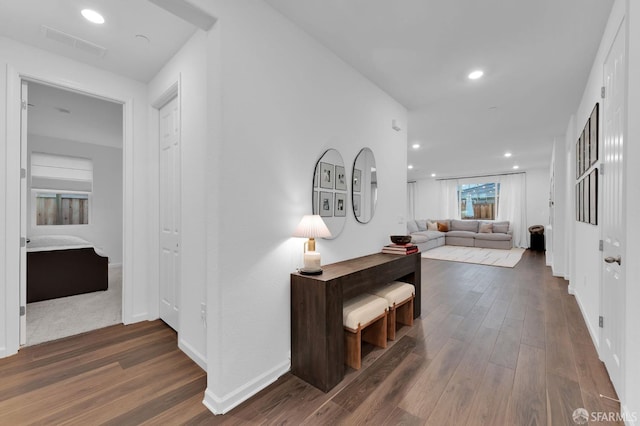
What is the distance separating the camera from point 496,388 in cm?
183

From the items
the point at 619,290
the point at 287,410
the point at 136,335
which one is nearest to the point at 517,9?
the point at 619,290

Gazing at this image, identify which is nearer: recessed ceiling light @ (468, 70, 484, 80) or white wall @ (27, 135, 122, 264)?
recessed ceiling light @ (468, 70, 484, 80)

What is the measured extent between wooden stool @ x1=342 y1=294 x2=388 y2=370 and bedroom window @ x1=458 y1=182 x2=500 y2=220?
9.34 meters

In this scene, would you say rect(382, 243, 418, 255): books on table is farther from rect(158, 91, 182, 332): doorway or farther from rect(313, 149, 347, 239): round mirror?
rect(158, 91, 182, 332): doorway

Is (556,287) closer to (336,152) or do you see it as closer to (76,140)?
(336,152)

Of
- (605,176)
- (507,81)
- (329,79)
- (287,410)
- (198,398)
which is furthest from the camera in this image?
(507,81)

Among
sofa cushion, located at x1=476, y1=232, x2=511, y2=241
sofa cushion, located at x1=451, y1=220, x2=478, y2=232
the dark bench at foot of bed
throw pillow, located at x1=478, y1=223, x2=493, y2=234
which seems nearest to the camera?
the dark bench at foot of bed

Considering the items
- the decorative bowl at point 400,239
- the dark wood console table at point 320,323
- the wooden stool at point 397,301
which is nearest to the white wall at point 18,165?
the dark wood console table at point 320,323

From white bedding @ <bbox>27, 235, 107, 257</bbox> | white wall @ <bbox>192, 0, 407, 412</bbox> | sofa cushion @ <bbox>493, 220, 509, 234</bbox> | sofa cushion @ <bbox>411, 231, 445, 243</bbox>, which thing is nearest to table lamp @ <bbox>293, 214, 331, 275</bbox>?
white wall @ <bbox>192, 0, 407, 412</bbox>

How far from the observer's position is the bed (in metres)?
3.61

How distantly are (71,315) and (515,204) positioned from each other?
11393mm

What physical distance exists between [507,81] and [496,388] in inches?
119

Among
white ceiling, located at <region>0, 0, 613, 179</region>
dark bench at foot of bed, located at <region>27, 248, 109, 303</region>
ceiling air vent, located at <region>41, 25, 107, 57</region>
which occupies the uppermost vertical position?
white ceiling, located at <region>0, 0, 613, 179</region>

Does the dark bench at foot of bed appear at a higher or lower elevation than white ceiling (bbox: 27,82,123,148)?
lower
